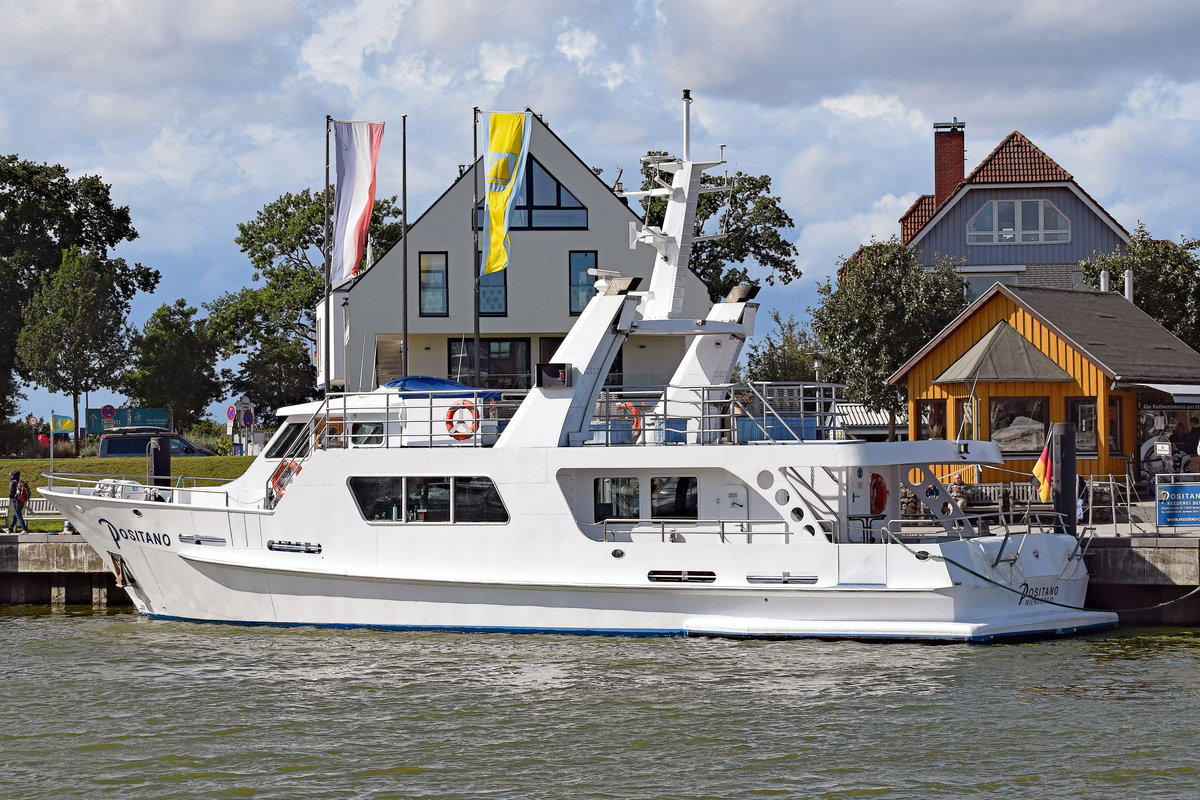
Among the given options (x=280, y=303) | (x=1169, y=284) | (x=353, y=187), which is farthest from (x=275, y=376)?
(x=1169, y=284)

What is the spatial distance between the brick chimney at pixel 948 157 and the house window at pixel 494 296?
17378 mm

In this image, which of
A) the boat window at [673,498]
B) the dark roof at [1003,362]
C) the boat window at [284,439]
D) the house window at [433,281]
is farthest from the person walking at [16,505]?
the dark roof at [1003,362]

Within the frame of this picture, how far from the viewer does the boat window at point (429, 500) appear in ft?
61.1

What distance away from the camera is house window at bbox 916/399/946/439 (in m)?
28.0

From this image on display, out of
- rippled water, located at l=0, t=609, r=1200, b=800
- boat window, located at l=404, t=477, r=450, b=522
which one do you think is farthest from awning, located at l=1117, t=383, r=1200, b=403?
boat window, located at l=404, t=477, r=450, b=522

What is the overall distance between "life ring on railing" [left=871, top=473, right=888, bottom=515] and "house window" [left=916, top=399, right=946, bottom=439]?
29.9ft

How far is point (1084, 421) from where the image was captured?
25859 millimetres

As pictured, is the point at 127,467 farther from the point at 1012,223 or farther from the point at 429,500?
the point at 1012,223

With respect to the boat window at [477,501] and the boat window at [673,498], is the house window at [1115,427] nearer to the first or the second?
the boat window at [673,498]

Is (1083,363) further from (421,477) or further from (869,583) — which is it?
(421,477)

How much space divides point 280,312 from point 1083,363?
1277 inches

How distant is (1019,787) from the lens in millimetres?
11633

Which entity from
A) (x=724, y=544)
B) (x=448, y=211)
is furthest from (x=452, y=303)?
(x=724, y=544)

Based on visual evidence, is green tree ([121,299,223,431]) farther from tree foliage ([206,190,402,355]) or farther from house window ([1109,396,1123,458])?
house window ([1109,396,1123,458])
